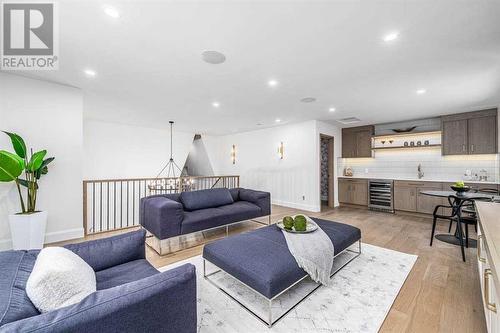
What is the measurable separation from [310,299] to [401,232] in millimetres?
3030

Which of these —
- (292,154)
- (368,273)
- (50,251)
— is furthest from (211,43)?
(292,154)

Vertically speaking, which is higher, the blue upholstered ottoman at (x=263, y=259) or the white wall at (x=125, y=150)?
the white wall at (x=125, y=150)

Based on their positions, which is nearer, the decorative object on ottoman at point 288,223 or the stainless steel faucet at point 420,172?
the decorative object on ottoman at point 288,223

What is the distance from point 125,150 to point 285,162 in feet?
16.3

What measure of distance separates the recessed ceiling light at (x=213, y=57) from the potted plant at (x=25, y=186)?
2.61 m

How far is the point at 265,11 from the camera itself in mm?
1783

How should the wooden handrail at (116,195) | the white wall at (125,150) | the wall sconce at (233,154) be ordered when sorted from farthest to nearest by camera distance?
the wall sconce at (233,154) < the white wall at (125,150) < the wooden handrail at (116,195)

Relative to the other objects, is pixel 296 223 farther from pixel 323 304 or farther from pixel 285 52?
pixel 285 52

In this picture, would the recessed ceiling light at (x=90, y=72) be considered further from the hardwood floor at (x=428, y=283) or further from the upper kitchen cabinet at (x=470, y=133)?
the upper kitchen cabinet at (x=470, y=133)

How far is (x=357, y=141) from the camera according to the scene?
21.3 feet

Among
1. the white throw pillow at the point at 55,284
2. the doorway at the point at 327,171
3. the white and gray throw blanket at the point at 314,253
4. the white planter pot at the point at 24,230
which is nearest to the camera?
the white throw pillow at the point at 55,284

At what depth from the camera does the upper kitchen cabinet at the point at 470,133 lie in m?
4.48

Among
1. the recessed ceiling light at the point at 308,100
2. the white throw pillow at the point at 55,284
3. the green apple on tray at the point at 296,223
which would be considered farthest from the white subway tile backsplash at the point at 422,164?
the white throw pillow at the point at 55,284

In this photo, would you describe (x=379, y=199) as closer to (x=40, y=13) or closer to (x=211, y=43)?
(x=211, y=43)
